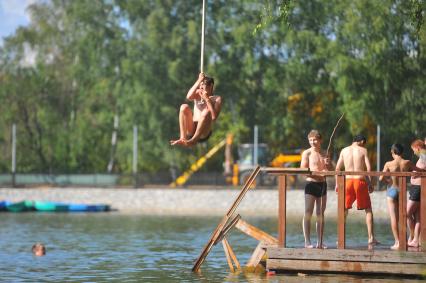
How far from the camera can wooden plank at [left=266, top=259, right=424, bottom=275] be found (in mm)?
19719

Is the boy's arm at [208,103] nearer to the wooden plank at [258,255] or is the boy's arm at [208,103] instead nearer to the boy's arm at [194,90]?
the boy's arm at [194,90]

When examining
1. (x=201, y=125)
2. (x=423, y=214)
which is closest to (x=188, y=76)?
(x=423, y=214)

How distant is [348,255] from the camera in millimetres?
20203

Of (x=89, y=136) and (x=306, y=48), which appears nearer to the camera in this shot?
(x=306, y=48)

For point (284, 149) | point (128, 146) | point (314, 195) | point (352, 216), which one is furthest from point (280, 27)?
point (314, 195)

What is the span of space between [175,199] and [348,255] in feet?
106

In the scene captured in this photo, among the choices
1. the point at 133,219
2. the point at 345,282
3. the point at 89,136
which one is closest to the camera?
the point at 345,282

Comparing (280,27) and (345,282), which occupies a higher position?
(280,27)

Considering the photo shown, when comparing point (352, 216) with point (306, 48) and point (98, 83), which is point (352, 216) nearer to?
point (306, 48)

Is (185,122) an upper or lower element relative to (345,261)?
upper

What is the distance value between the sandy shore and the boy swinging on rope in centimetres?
3077

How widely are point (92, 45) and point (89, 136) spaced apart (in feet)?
20.9

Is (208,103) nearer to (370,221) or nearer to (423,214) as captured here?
(370,221)

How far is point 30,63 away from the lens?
7000 centimetres
